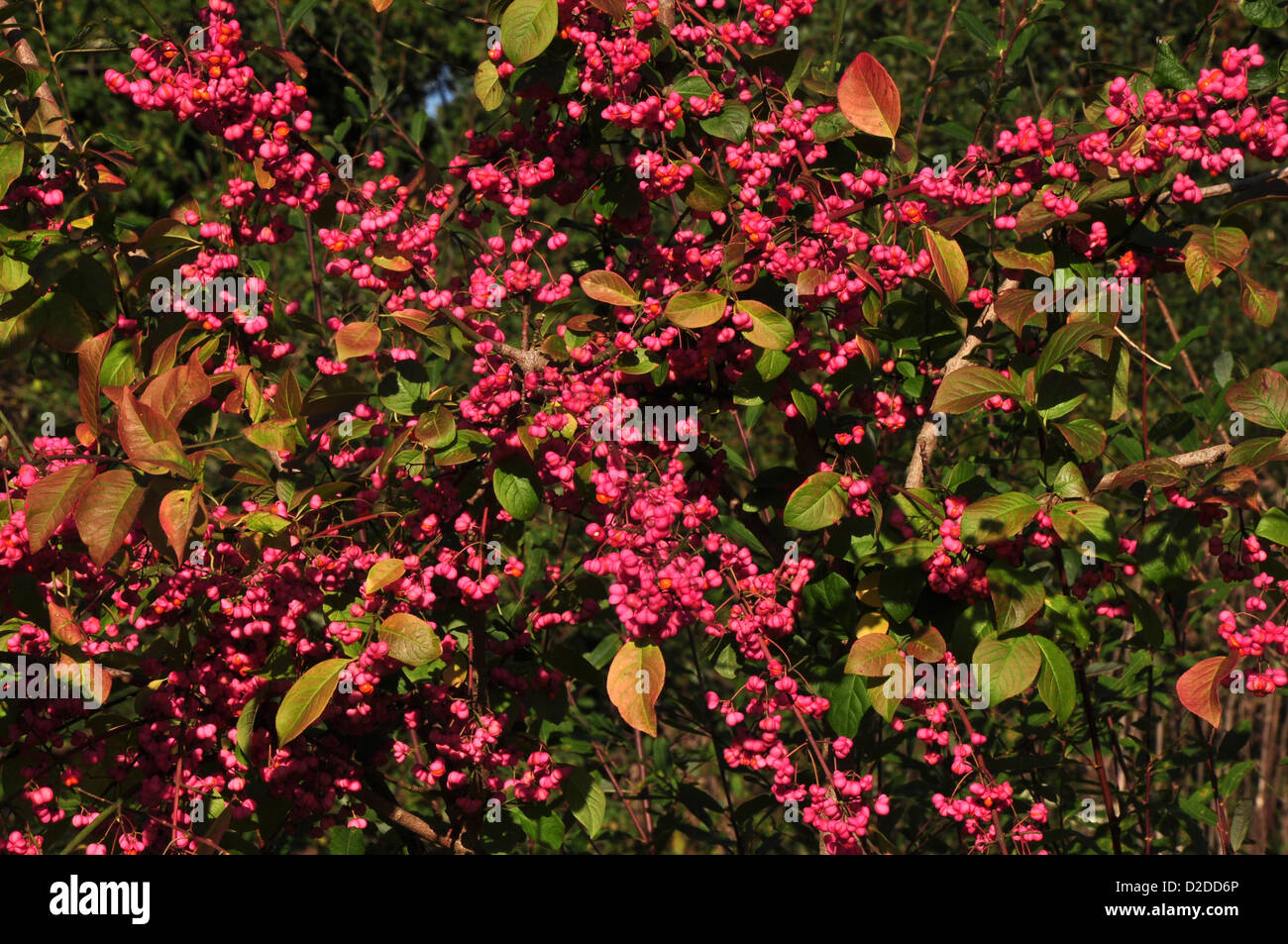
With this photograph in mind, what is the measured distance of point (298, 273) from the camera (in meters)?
5.55

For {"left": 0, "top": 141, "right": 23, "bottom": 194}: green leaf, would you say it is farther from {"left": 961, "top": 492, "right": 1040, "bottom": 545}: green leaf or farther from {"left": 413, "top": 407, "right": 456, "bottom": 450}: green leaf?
{"left": 961, "top": 492, "right": 1040, "bottom": 545}: green leaf

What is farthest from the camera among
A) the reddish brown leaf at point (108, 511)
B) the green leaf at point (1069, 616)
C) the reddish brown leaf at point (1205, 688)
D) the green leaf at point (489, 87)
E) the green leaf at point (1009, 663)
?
the green leaf at point (489, 87)

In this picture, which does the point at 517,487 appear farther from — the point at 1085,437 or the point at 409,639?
the point at 1085,437

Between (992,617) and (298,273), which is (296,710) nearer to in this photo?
(992,617)

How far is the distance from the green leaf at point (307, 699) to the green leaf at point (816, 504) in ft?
2.58

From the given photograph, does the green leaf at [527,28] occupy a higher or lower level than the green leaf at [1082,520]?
higher

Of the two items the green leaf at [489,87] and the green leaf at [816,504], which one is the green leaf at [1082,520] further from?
the green leaf at [489,87]

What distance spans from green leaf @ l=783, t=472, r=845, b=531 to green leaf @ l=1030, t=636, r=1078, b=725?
1.33ft

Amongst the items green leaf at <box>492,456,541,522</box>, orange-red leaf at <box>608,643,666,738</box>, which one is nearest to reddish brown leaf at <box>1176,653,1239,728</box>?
orange-red leaf at <box>608,643,666,738</box>

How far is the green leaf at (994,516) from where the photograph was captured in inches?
72.6

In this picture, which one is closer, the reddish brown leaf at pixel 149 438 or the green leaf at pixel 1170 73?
the reddish brown leaf at pixel 149 438

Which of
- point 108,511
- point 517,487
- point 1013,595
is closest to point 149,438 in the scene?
point 108,511

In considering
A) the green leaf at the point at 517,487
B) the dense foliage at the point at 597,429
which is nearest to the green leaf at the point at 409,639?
the dense foliage at the point at 597,429

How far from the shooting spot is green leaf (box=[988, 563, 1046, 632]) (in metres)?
1.89
